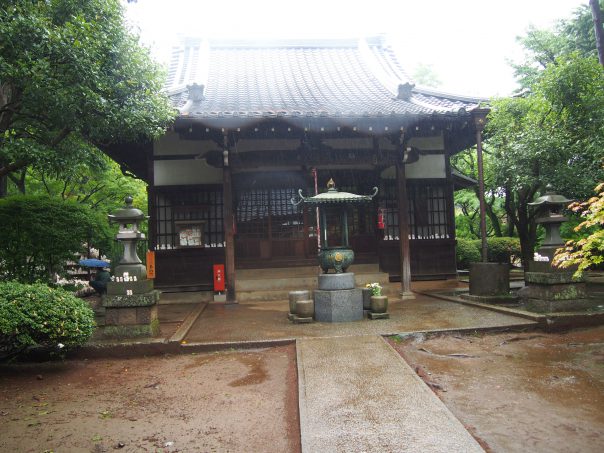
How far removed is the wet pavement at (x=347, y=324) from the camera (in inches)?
253

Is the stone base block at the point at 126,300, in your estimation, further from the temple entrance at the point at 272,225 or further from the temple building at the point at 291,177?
the temple entrance at the point at 272,225

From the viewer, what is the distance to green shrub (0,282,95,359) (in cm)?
495

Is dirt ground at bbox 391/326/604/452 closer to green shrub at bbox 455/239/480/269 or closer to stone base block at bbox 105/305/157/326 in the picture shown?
stone base block at bbox 105/305/157/326

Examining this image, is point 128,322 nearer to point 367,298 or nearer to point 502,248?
point 367,298

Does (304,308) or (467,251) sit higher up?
(467,251)

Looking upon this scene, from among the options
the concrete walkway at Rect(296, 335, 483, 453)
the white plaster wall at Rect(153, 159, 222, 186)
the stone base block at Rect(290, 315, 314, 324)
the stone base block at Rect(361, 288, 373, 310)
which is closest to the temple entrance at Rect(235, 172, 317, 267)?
the white plaster wall at Rect(153, 159, 222, 186)

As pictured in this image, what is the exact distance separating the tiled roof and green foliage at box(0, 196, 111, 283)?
3.07 m

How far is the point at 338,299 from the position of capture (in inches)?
287

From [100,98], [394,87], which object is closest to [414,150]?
[394,87]

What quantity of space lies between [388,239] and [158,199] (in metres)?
6.63

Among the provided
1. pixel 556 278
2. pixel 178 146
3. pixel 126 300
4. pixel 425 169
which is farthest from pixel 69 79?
pixel 425 169

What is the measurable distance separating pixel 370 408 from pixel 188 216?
341 inches

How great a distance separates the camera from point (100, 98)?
6.07m

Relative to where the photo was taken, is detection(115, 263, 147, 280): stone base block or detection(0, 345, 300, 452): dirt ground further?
detection(115, 263, 147, 280): stone base block
